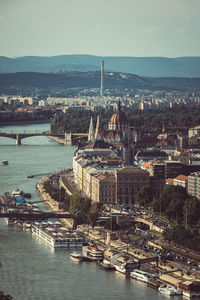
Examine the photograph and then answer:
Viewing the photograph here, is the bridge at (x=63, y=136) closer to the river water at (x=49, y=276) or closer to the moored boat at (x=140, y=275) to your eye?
the river water at (x=49, y=276)

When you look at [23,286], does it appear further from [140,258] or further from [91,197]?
[91,197]

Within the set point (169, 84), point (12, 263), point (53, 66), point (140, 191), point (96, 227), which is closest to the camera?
point (12, 263)

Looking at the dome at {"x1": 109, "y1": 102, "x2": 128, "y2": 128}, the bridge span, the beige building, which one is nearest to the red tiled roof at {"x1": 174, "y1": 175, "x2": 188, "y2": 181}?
the beige building

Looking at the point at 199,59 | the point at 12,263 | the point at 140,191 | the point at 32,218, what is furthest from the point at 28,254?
the point at 199,59

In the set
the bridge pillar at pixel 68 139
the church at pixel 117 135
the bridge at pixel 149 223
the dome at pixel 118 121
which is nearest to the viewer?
the bridge at pixel 149 223

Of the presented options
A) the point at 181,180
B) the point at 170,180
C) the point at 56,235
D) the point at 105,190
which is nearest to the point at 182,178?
the point at 181,180

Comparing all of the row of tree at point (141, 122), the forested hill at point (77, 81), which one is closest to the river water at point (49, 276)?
the row of tree at point (141, 122)
